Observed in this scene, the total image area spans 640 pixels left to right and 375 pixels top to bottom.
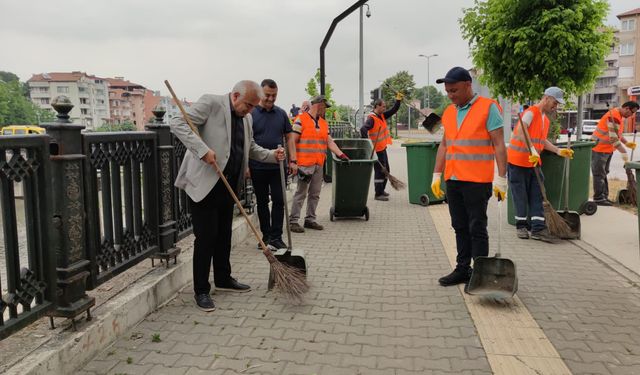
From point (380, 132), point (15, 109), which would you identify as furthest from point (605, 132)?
point (15, 109)

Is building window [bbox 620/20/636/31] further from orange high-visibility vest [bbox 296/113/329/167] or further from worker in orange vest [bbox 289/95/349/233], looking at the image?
orange high-visibility vest [bbox 296/113/329/167]

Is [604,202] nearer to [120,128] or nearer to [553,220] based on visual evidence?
[553,220]

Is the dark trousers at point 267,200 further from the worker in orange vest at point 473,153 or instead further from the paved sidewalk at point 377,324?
the worker in orange vest at point 473,153

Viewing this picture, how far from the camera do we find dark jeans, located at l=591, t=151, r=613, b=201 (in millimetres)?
8773

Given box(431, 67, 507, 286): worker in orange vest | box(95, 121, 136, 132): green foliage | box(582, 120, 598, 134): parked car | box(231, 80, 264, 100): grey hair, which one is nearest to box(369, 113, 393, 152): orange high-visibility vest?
box(95, 121, 136, 132): green foliage

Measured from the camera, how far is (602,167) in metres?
8.76

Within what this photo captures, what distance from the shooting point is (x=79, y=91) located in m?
117

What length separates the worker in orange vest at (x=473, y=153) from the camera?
4266 millimetres

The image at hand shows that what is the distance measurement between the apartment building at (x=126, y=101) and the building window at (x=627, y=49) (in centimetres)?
10192

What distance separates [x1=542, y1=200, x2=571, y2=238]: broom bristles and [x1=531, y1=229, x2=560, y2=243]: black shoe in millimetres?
50

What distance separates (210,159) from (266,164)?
205cm

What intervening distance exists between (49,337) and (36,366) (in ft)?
1.22

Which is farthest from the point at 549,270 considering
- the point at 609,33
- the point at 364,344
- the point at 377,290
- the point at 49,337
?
the point at 609,33

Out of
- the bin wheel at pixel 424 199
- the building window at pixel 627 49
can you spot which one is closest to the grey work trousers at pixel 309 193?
the bin wheel at pixel 424 199
